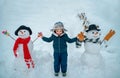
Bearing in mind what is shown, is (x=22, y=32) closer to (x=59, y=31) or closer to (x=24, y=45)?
(x=24, y=45)

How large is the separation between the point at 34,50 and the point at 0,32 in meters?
0.27

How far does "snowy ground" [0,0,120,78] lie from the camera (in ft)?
6.30

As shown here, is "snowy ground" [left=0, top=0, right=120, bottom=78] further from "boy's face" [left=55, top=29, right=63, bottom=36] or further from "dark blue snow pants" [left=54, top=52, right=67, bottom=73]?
"boy's face" [left=55, top=29, right=63, bottom=36]

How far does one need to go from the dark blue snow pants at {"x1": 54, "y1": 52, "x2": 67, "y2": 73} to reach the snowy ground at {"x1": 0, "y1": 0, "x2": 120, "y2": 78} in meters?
0.05

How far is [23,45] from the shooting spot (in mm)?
1894

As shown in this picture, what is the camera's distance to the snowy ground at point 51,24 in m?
1.92

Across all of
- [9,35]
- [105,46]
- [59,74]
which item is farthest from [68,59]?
[9,35]

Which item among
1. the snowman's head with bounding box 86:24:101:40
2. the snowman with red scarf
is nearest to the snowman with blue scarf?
the snowman's head with bounding box 86:24:101:40

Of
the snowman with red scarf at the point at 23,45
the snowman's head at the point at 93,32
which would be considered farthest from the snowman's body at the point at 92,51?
the snowman with red scarf at the point at 23,45

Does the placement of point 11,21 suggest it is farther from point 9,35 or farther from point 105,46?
point 105,46

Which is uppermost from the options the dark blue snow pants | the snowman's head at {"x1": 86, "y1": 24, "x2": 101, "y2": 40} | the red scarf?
the snowman's head at {"x1": 86, "y1": 24, "x2": 101, "y2": 40}

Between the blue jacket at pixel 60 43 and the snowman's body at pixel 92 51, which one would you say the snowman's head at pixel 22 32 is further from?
the snowman's body at pixel 92 51

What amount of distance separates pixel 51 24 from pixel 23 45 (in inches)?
12.7

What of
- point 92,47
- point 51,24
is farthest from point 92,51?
point 51,24
